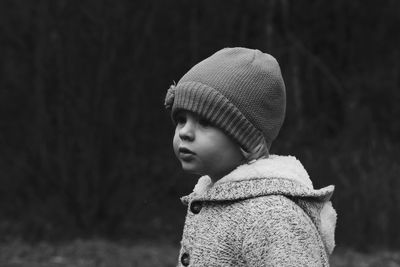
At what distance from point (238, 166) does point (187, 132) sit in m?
0.20

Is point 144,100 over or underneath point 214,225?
over

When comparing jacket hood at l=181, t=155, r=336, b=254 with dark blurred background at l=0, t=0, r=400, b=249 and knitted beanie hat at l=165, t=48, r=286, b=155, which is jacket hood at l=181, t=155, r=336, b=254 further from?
dark blurred background at l=0, t=0, r=400, b=249

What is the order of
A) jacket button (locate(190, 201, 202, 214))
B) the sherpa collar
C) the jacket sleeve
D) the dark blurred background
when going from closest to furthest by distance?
the jacket sleeve < the sherpa collar < jacket button (locate(190, 201, 202, 214)) < the dark blurred background

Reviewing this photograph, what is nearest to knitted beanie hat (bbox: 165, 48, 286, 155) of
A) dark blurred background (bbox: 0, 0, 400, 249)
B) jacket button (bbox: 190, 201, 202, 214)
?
jacket button (bbox: 190, 201, 202, 214)

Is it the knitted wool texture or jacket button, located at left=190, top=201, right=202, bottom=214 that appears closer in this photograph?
the knitted wool texture

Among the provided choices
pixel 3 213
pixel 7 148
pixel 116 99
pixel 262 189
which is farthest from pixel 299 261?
pixel 3 213

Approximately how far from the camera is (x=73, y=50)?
732 centimetres

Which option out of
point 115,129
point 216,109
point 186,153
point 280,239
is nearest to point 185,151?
point 186,153

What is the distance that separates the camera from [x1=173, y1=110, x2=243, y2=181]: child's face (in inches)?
103

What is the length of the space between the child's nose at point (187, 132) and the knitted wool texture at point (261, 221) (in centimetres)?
17

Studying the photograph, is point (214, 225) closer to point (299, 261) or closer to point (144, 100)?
point (299, 261)

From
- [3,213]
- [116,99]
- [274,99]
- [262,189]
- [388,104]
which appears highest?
[388,104]

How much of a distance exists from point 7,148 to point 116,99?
113cm

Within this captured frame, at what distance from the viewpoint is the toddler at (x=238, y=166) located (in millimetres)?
2516
